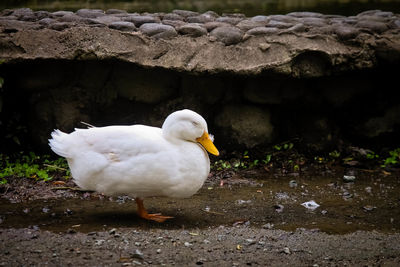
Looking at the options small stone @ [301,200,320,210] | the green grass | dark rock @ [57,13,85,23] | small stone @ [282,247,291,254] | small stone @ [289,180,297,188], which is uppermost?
dark rock @ [57,13,85,23]

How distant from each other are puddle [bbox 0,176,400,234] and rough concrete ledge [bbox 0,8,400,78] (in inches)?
49.2

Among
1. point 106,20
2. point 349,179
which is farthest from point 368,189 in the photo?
point 106,20

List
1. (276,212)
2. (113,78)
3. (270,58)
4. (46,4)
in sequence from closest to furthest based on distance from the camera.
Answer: (276,212) → (270,58) → (113,78) → (46,4)

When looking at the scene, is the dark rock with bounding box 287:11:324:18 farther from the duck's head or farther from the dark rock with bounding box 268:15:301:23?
the duck's head

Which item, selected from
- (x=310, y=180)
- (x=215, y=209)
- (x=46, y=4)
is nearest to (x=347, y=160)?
(x=310, y=180)

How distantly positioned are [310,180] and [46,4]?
4124 millimetres

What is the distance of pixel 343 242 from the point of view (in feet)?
12.7

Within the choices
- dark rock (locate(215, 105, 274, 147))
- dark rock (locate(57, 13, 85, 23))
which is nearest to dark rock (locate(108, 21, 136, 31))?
dark rock (locate(57, 13, 85, 23))

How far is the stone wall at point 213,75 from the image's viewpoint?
543cm

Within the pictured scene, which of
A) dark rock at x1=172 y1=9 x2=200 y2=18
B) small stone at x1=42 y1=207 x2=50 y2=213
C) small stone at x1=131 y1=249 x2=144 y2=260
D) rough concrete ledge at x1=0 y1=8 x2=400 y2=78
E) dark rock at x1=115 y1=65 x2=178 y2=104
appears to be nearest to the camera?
small stone at x1=131 y1=249 x2=144 y2=260

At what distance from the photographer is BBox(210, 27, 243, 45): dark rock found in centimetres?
561

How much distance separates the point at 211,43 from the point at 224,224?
2.18m

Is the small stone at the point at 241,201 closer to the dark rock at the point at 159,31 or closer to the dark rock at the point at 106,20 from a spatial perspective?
the dark rock at the point at 159,31

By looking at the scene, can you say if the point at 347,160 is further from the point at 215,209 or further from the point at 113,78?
the point at 113,78
